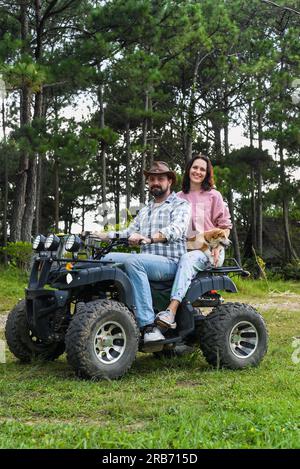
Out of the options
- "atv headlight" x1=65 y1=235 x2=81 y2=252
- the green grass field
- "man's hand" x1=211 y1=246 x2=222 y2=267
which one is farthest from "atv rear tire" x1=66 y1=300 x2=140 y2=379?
"man's hand" x1=211 y1=246 x2=222 y2=267

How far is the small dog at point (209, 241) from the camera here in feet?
18.6

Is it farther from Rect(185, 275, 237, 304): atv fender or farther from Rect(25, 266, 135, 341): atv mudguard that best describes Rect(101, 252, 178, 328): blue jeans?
Rect(185, 275, 237, 304): atv fender

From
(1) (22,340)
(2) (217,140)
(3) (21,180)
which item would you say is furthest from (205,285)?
(2) (217,140)

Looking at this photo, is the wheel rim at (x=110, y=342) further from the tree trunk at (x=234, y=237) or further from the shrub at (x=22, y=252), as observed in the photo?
the tree trunk at (x=234, y=237)

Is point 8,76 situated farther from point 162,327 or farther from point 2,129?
point 2,129

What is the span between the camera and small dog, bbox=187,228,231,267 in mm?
5670

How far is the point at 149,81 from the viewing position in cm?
1611

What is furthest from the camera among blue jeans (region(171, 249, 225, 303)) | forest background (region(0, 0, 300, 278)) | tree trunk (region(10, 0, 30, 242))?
tree trunk (region(10, 0, 30, 242))

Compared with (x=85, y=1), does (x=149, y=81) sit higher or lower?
lower

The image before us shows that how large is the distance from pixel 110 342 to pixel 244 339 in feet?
4.20

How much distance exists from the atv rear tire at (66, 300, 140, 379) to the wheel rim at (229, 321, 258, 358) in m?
0.96
